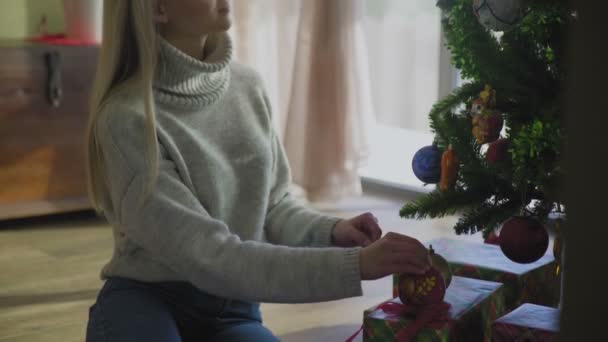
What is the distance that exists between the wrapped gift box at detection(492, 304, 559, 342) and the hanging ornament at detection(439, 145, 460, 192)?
24cm

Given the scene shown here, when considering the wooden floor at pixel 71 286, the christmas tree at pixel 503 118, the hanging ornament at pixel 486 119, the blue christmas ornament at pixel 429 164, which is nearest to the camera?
the christmas tree at pixel 503 118

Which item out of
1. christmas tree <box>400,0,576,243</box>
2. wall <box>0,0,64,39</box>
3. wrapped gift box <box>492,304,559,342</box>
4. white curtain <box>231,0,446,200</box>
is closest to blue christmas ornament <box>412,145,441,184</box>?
christmas tree <box>400,0,576,243</box>

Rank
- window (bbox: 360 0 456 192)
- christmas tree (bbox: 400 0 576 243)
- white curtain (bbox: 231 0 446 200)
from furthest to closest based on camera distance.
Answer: window (bbox: 360 0 456 192) → white curtain (bbox: 231 0 446 200) → christmas tree (bbox: 400 0 576 243)

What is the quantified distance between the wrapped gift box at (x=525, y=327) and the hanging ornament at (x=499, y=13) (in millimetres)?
453

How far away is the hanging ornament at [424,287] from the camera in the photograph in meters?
1.32

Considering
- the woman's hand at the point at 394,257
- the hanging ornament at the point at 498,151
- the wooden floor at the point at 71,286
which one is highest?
the hanging ornament at the point at 498,151

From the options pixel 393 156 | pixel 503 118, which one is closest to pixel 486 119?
pixel 503 118

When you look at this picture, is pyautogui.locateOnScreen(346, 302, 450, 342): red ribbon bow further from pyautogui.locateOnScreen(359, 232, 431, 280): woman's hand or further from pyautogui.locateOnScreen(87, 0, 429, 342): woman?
pyautogui.locateOnScreen(359, 232, 431, 280): woman's hand

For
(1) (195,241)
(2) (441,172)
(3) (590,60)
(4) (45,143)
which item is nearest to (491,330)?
(2) (441,172)

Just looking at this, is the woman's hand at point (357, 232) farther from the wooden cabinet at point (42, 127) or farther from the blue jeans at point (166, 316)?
the wooden cabinet at point (42, 127)

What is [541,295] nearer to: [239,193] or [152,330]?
[239,193]

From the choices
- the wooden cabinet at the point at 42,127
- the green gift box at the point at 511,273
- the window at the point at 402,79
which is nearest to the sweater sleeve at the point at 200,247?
the green gift box at the point at 511,273

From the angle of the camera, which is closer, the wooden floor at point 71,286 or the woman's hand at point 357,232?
the woman's hand at point 357,232

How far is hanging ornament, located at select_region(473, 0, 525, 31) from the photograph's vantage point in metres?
1.31
